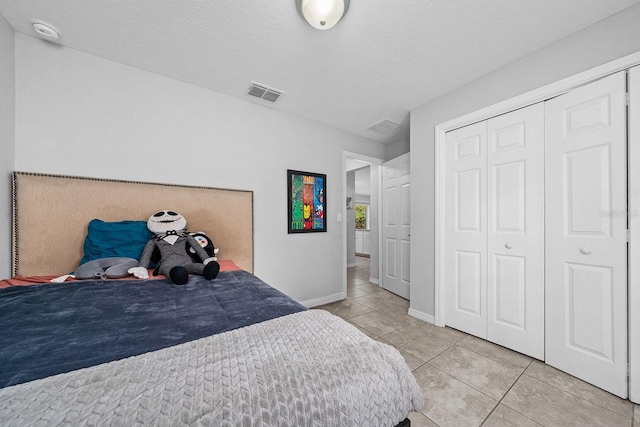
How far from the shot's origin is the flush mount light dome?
1368 millimetres

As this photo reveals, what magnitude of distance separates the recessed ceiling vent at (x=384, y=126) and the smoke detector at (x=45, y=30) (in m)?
3.12

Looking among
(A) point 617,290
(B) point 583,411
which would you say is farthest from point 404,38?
(B) point 583,411

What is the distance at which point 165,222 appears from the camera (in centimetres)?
197

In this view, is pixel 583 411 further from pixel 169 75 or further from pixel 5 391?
pixel 169 75

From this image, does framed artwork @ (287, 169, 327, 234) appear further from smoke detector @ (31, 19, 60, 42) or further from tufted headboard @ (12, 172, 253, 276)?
smoke detector @ (31, 19, 60, 42)

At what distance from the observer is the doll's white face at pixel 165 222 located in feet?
6.33

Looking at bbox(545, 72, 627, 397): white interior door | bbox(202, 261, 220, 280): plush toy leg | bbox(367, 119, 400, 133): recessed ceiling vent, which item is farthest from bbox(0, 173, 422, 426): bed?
bbox(367, 119, 400, 133): recessed ceiling vent

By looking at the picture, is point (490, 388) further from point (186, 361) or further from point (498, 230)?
point (186, 361)

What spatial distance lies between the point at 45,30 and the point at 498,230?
4.00 metres

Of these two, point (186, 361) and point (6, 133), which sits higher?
point (6, 133)

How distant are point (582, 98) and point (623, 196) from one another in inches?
30.1

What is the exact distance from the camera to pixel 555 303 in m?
1.77

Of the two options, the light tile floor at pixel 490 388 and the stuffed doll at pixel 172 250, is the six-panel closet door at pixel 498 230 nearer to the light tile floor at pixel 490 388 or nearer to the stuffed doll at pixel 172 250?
the light tile floor at pixel 490 388

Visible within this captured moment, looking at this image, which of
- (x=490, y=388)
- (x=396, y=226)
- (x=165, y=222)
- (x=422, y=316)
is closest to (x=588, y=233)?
(x=490, y=388)
